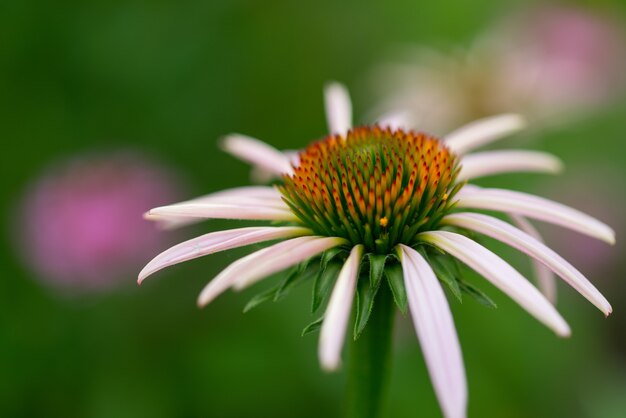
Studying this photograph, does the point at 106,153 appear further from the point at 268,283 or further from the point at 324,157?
the point at 324,157

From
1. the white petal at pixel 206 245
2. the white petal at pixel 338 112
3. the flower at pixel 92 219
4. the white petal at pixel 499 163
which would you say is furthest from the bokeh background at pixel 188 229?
the white petal at pixel 206 245

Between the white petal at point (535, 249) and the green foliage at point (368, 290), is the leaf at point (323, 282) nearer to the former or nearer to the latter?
the green foliage at point (368, 290)

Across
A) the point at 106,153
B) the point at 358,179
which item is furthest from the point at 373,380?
the point at 106,153

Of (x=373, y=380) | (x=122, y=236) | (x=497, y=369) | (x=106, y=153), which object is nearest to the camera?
(x=373, y=380)

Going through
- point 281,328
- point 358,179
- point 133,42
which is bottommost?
point 281,328

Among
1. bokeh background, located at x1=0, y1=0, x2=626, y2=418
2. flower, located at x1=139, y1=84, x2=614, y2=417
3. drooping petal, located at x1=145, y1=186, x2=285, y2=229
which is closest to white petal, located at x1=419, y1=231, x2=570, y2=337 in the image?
flower, located at x1=139, y1=84, x2=614, y2=417

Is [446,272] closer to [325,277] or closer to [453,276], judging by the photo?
[453,276]

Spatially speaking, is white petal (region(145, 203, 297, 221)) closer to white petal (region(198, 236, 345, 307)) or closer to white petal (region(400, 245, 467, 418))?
white petal (region(198, 236, 345, 307))
